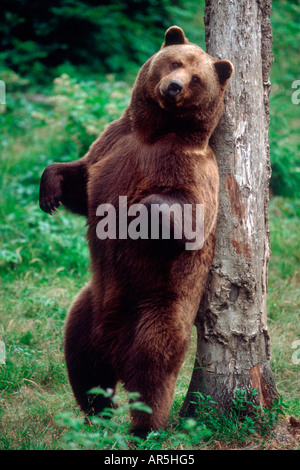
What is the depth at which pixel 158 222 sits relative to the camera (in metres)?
3.30

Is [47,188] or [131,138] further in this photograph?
[47,188]

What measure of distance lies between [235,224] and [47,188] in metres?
1.34

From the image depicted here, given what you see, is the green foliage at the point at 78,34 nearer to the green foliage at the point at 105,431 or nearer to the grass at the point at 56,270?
the grass at the point at 56,270

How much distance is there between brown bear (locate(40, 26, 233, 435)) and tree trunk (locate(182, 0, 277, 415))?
0.39 feet

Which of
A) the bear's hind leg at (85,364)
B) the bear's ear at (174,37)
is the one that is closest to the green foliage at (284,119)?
the bear's ear at (174,37)

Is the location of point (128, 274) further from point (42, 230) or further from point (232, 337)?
point (42, 230)

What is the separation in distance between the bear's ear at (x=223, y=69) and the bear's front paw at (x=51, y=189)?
4.27 ft

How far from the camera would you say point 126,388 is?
3.48 m

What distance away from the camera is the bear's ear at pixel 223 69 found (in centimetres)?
348

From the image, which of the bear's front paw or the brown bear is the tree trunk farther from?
the bear's front paw

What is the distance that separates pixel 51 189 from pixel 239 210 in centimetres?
132

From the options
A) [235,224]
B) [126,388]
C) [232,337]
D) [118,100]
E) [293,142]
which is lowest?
[126,388]

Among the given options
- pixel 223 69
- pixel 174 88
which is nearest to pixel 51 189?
pixel 174 88
